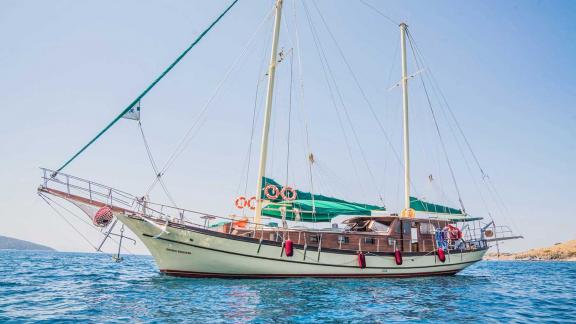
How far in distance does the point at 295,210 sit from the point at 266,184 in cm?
201

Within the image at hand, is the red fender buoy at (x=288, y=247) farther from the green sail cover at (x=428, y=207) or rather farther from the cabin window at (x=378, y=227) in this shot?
the green sail cover at (x=428, y=207)

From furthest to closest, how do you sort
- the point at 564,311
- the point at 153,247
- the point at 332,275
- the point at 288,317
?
1. the point at 332,275
2. the point at 153,247
3. the point at 564,311
4. the point at 288,317

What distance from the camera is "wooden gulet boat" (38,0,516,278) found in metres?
14.5

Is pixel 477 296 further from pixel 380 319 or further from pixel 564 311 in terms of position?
pixel 380 319

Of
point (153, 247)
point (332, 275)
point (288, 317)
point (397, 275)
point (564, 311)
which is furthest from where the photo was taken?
point (397, 275)

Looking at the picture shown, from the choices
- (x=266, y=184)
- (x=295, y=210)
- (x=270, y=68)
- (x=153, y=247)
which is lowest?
(x=153, y=247)

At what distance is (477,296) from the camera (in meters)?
13.1

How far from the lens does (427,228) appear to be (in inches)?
818

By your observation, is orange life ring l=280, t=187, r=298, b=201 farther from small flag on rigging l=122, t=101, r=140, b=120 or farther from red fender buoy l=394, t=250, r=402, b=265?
small flag on rigging l=122, t=101, r=140, b=120

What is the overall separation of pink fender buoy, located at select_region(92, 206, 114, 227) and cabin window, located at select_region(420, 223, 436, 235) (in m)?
17.0

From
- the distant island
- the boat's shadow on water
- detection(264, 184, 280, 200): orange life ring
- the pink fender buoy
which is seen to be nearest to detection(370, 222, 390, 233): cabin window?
the boat's shadow on water

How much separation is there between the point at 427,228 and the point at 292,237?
30.6 ft

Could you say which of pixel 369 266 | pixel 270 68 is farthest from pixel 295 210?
pixel 270 68

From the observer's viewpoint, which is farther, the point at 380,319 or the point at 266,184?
the point at 266,184
